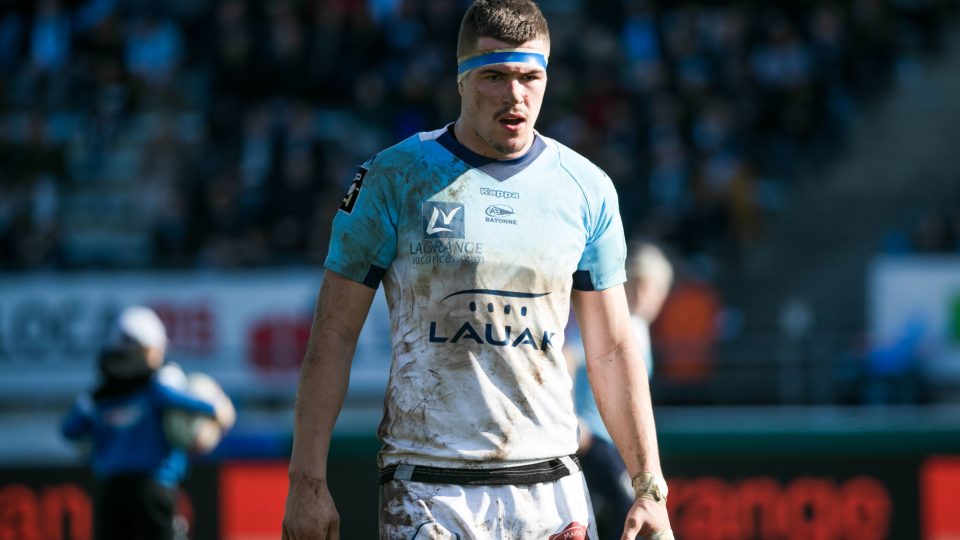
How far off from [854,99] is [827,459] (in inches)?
336

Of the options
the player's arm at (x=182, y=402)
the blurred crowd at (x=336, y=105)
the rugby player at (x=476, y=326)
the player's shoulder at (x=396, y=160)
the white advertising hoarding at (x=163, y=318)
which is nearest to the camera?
the rugby player at (x=476, y=326)

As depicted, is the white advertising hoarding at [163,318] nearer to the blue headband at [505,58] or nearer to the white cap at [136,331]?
the white cap at [136,331]

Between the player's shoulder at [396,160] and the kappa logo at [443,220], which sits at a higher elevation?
the player's shoulder at [396,160]

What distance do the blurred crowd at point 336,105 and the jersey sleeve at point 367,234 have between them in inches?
457

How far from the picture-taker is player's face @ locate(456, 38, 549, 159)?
4242mm

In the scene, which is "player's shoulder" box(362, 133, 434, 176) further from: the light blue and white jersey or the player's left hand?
the player's left hand

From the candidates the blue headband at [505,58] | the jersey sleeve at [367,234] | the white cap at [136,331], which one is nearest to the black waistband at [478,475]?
the jersey sleeve at [367,234]

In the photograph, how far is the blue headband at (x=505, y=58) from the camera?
4.23m

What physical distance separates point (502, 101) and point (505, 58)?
0.12 m

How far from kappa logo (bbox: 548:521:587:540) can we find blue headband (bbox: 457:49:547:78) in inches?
51.7

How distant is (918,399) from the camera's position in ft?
44.9

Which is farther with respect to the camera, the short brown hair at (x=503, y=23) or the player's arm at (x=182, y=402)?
the player's arm at (x=182, y=402)

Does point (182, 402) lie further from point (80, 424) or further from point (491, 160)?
point (491, 160)

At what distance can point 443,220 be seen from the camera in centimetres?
421
